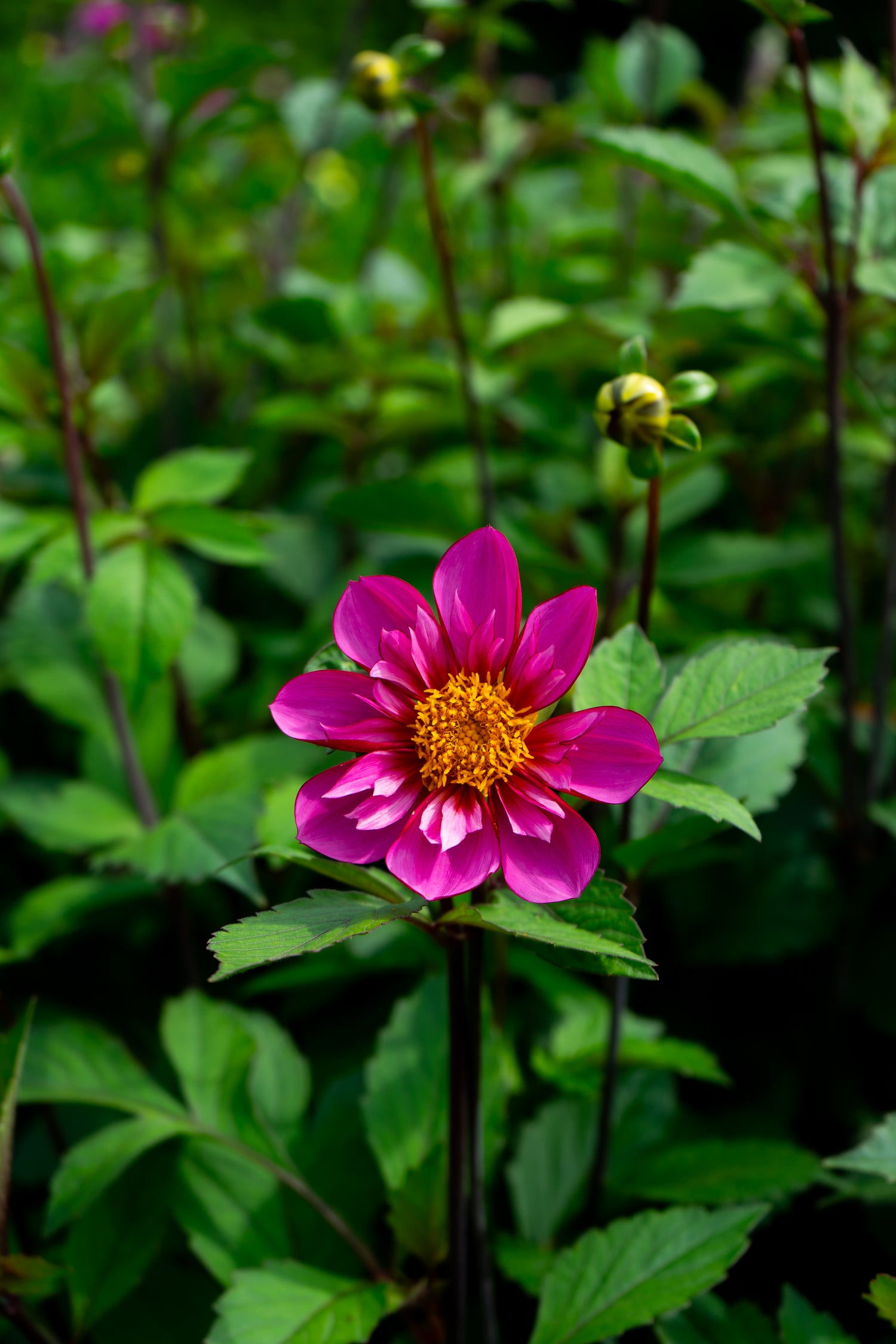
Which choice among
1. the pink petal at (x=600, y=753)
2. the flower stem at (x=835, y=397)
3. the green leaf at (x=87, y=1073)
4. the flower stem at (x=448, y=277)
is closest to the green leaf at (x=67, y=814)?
the green leaf at (x=87, y=1073)

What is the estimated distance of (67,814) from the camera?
1048mm

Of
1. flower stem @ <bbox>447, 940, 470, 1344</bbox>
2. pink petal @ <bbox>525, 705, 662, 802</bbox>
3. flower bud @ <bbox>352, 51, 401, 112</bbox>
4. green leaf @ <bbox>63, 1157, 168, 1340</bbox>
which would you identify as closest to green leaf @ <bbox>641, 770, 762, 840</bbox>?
pink petal @ <bbox>525, 705, 662, 802</bbox>

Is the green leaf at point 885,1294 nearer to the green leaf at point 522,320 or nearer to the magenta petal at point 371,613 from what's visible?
the magenta petal at point 371,613

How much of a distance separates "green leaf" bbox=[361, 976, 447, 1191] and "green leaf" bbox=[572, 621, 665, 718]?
37 cm

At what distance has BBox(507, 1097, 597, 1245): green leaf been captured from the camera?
839 millimetres

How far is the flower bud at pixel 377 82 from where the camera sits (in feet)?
3.01

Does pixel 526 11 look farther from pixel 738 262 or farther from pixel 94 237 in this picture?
pixel 738 262

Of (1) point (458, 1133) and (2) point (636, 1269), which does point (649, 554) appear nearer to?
(1) point (458, 1133)

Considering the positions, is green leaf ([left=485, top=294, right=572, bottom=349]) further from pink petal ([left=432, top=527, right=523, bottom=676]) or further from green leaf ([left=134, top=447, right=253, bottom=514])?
pink petal ([left=432, top=527, right=523, bottom=676])

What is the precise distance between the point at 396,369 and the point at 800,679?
2.90 feet

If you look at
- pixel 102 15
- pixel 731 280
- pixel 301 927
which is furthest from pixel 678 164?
pixel 102 15

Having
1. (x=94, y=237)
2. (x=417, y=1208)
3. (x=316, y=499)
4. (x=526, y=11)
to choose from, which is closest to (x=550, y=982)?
(x=417, y=1208)

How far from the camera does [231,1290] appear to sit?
2.14 feet

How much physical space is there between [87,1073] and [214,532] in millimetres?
516
